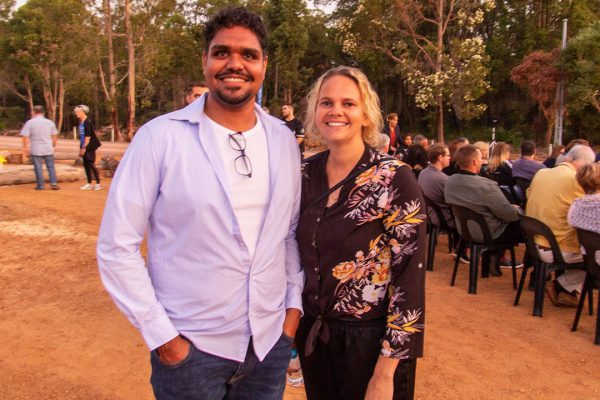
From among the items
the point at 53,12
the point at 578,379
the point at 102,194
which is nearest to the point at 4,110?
the point at 53,12

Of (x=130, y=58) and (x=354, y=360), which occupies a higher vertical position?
(x=130, y=58)

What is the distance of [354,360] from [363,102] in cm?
101

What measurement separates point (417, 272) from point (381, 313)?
0.75 ft

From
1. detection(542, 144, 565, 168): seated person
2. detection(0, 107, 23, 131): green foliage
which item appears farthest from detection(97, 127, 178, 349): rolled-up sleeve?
detection(0, 107, 23, 131): green foliage

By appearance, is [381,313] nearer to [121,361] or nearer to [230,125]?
[230,125]

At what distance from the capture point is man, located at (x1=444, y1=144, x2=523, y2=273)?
5.14 m

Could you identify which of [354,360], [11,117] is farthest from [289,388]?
[11,117]

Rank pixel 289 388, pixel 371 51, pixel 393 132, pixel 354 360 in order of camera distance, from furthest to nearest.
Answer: pixel 371 51 → pixel 393 132 → pixel 289 388 → pixel 354 360

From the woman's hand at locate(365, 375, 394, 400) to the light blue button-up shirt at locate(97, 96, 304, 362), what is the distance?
44cm

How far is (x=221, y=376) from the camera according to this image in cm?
177

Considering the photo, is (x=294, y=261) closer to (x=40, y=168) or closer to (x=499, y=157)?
(x=499, y=157)

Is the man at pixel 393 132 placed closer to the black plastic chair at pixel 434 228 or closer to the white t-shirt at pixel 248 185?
the black plastic chair at pixel 434 228

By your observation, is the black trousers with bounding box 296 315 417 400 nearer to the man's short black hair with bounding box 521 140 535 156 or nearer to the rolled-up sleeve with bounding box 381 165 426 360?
the rolled-up sleeve with bounding box 381 165 426 360

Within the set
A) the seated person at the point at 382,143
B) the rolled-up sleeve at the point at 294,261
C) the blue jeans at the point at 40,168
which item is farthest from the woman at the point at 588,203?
the blue jeans at the point at 40,168
